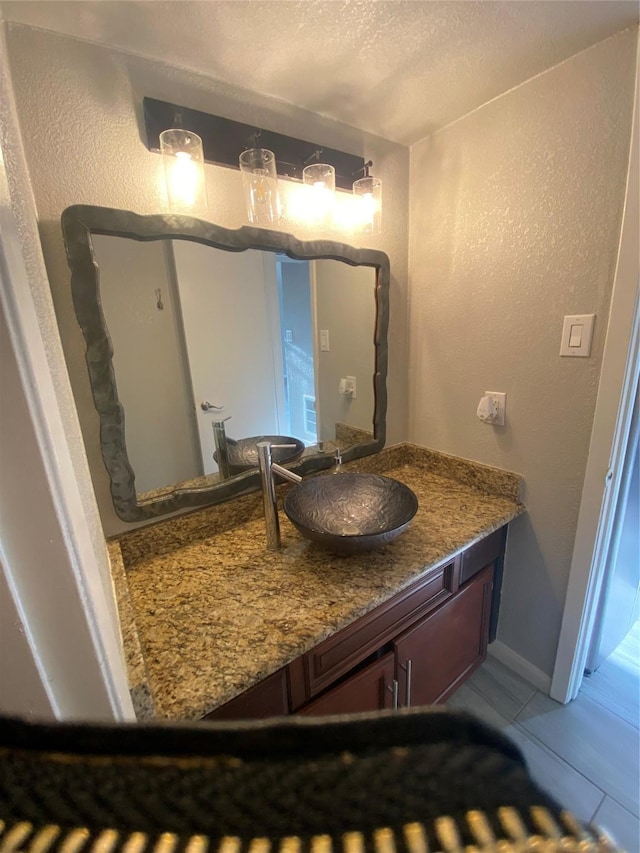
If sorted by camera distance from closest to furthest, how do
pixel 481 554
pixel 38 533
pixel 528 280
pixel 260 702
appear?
pixel 38 533 → pixel 260 702 → pixel 528 280 → pixel 481 554

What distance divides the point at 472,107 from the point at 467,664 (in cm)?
192

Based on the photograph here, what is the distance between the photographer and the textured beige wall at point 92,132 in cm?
78

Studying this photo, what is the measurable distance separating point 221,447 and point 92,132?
0.85 m

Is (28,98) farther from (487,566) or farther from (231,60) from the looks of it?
(487,566)

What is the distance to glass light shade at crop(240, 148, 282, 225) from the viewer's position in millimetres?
982

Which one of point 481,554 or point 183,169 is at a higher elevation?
point 183,169

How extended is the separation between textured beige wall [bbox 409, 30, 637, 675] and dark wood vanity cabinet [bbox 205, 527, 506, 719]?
20cm

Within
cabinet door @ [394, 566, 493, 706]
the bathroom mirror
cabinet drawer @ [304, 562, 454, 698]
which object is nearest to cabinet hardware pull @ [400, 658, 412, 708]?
cabinet door @ [394, 566, 493, 706]

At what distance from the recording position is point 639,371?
1.02 m

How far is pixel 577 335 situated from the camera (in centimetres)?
104

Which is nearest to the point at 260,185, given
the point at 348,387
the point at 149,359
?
the point at 149,359

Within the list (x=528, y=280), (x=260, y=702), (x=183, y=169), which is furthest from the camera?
(x=528, y=280)

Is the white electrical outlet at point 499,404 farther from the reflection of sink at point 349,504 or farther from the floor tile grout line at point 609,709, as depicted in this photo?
the floor tile grout line at point 609,709

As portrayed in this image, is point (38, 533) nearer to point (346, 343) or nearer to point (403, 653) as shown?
point (403, 653)
